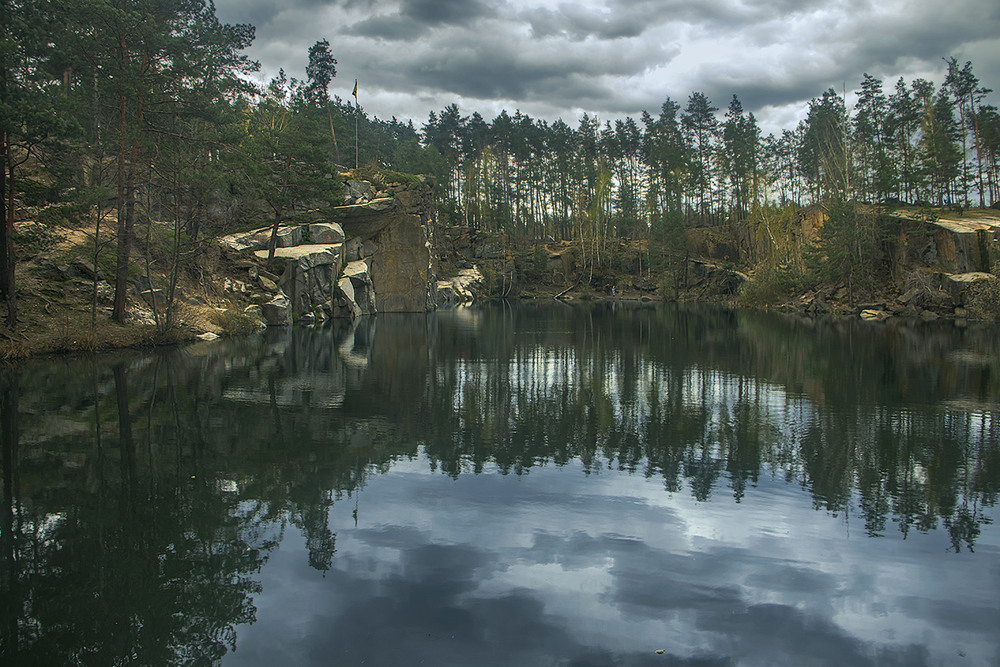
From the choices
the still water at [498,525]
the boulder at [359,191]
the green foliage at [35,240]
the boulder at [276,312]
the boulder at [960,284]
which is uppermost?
the boulder at [359,191]

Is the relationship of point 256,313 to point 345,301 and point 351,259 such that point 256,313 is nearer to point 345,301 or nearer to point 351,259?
point 345,301

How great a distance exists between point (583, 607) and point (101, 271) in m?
28.9

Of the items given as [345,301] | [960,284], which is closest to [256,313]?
[345,301]

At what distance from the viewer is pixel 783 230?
6819 cm

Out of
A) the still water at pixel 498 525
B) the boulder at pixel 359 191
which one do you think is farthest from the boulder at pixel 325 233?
the still water at pixel 498 525

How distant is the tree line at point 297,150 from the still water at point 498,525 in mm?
10501

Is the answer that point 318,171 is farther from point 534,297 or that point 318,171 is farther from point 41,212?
point 534,297

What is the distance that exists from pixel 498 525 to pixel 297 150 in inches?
1603

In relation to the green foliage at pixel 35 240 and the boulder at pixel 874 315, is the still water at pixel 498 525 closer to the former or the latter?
the green foliage at pixel 35 240

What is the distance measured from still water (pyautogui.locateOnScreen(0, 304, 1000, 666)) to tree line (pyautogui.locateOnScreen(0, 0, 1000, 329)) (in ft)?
34.5

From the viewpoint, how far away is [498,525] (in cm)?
820

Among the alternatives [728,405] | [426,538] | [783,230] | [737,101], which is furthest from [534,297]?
[426,538]

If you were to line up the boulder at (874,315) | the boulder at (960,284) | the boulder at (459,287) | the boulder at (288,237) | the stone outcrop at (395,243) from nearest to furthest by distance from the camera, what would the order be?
the boulder at (960,284) → the boulder at (874,315) → the boulder at (288,237) → the stone outcrop at (395,243) → the boulder at (459,287)

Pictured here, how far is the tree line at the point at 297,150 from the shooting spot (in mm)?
22438
